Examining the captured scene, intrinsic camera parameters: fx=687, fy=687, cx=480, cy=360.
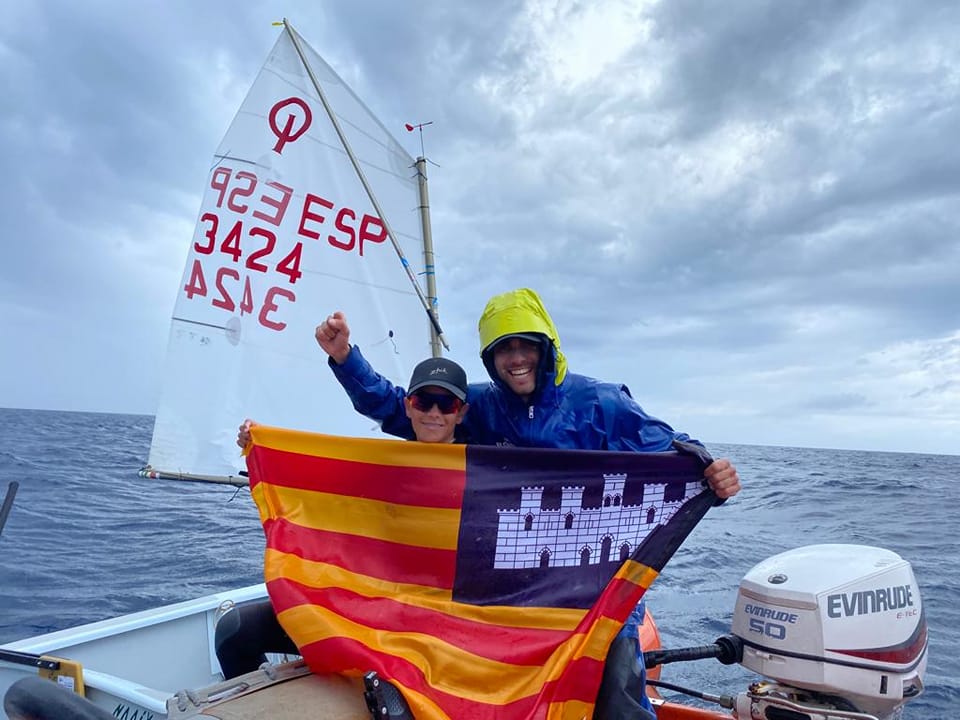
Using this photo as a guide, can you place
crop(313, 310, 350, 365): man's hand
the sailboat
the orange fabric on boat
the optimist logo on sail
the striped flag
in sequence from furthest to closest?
the optimist logo on sail → the sailboat → the orange fabric on boat → crop(313, 310, 350, 365): man's hand → the striped flag

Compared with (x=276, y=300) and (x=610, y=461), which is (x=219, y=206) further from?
(x=610, y=461)

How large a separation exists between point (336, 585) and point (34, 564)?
8.13m

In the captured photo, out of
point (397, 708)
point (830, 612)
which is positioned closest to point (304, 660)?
point (397, 708)

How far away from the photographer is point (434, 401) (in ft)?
10.3

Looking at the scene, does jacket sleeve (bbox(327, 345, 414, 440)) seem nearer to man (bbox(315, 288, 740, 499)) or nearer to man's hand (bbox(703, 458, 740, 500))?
man (bbox(315, 288, 740, 499))

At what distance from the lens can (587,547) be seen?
2912 millimetres

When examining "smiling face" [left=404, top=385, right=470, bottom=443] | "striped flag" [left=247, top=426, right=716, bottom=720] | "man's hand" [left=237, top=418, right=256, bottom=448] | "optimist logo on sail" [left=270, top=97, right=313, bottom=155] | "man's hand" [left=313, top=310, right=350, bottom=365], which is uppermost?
"optimist logo on sail" [left=270, top=97, right=313, bottom=155]

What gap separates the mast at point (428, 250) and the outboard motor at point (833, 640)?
3.58m

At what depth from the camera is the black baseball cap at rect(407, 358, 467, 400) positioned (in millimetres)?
3068

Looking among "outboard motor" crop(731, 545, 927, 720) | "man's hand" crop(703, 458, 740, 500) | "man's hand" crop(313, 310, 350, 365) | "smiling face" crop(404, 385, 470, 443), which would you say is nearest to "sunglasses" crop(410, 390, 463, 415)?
"smiling face" crop(404, 385, 470, 443)

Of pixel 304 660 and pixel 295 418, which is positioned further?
pixel 295 418

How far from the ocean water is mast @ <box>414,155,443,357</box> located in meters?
3.15

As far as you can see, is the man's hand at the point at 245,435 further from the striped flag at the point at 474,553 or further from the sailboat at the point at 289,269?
the sailboat at the point at 289,269

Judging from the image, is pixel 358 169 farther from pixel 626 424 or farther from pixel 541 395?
pixel 626 424
